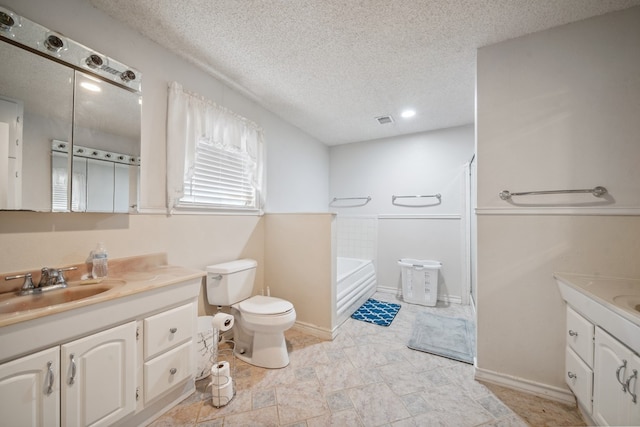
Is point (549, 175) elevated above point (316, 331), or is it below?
above

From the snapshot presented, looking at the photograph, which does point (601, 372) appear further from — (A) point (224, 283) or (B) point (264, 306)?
(A) point (224, 283)

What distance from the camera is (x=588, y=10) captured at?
145 centimetres

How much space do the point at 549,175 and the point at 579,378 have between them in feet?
3.87

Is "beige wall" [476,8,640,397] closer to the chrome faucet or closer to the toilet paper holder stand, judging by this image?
the toilet paper holder stand

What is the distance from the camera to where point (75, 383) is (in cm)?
103

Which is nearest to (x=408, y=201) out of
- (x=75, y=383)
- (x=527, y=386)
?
(x=527, y=386)

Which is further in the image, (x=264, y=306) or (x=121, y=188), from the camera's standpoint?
(x=264, y=306)

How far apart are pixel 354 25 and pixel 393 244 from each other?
111 inches

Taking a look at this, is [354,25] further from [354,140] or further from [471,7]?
[354,140]

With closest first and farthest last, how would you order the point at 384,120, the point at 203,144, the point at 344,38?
the point at 344,38 < the point at 203,144 < the point at 384,120

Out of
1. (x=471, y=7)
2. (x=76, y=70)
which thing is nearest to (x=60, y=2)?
(x=76, y=70)

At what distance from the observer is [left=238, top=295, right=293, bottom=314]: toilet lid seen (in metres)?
1.85

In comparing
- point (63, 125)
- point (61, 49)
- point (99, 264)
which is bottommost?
point (99, 264)

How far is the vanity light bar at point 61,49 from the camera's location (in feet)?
3.83
